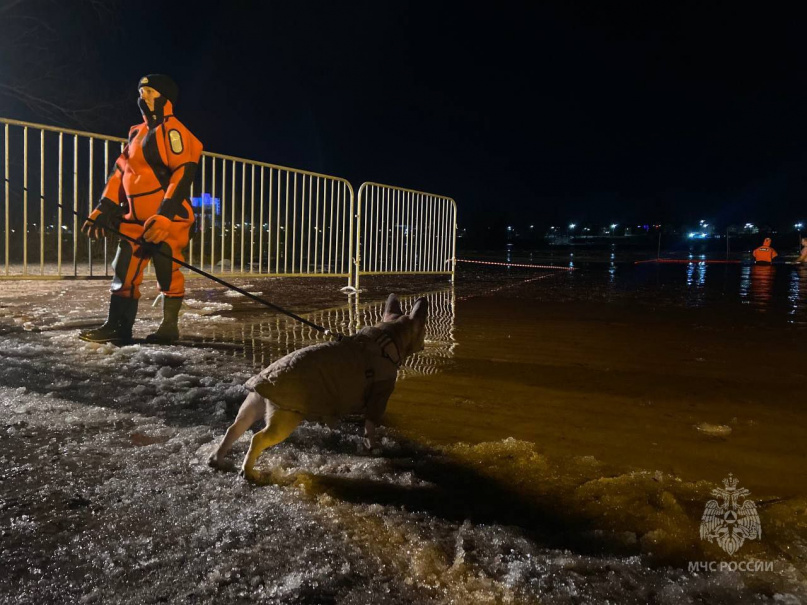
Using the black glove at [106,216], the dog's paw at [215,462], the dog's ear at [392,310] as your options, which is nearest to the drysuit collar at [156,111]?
the black glove at [106,216]

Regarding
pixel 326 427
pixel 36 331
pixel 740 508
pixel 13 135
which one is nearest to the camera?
pixel 740 508

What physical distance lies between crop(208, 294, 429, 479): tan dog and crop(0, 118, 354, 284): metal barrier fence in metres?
2.70

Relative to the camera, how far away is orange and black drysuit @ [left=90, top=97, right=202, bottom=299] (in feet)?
17.3

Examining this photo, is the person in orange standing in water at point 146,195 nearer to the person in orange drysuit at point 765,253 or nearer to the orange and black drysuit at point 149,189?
the orange and black drysuit at point 149,189

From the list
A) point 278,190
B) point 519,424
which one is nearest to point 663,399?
point 519,424

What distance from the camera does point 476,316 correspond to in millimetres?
8125

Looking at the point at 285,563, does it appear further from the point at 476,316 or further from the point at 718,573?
the point at 476,316

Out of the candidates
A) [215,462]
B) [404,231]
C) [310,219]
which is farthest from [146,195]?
[404,231]

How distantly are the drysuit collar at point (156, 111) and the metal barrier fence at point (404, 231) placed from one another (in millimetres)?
5380

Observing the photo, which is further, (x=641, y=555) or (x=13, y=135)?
(x=13, y=135)

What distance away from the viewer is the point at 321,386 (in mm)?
2537

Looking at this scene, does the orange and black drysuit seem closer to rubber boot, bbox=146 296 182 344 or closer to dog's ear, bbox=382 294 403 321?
rubber boot, bbox=146 296 182 344

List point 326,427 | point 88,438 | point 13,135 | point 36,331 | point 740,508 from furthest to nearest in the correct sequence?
1. point 13,135
2. point 36,331
3. point 326,427
4. point 88,438
5. point 740,508

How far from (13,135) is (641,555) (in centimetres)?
1902
